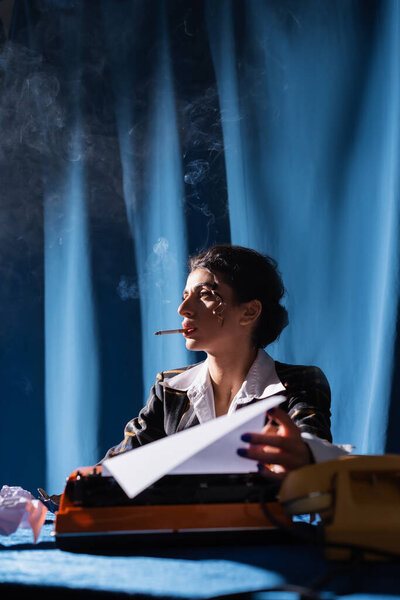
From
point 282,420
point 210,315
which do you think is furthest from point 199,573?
point 210,315

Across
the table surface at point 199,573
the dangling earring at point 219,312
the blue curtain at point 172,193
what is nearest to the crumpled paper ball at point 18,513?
the table surface at point 199,573

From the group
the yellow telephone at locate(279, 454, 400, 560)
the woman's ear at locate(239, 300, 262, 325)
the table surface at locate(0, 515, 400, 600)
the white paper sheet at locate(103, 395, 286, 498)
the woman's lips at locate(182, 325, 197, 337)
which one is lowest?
the table surface at locate(0, 515, 400, 600)

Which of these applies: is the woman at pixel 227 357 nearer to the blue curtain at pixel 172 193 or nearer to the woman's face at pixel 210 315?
the woman's face at pixel 210 315

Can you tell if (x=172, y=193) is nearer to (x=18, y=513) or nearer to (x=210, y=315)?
(x=210, y=315)

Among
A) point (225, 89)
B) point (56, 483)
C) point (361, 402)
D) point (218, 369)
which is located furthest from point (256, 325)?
point (56, 483)

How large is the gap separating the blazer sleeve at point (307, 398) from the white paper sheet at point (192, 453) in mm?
381

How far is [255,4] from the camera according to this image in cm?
160

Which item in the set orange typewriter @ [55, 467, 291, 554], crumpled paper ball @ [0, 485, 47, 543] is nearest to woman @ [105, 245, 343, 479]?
crumpled paper ball @ [0, 485, 47, 543]

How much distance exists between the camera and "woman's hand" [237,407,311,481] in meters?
0.66

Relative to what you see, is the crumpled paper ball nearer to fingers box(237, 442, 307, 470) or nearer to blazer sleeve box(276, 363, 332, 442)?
fingers box(237, 442, 307, 470)

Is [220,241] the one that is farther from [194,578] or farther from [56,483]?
[194,578]

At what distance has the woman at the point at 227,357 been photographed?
1.24 meters

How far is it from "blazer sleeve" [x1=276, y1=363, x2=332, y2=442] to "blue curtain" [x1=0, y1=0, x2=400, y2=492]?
17 centimetres

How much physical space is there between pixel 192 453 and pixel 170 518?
0.11m
